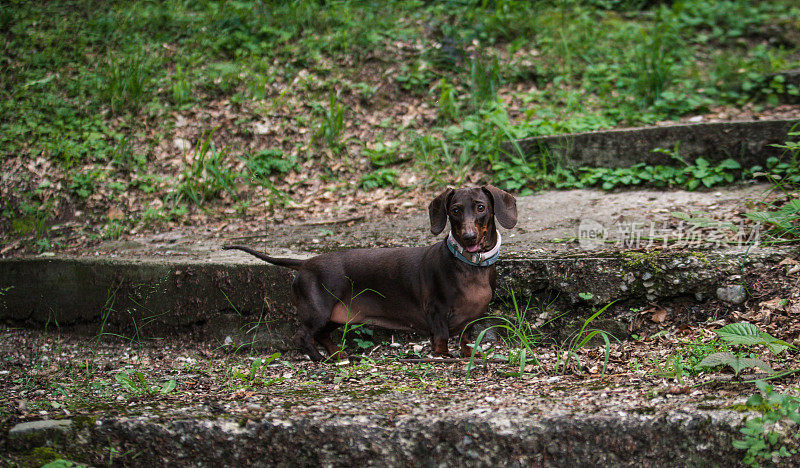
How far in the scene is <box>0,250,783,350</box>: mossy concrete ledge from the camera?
289 centimetres

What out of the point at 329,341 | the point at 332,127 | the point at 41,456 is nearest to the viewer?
the point at 41,456

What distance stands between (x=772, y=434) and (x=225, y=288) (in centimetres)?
266

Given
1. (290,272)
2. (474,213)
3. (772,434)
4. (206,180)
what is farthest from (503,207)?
(206,180)

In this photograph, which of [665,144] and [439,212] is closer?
[439,212]

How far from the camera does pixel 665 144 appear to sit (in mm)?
4305

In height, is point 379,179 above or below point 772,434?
above

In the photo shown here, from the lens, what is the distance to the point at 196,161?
5.05 meters

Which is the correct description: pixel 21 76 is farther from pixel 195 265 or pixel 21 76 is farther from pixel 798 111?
pixel 798 111

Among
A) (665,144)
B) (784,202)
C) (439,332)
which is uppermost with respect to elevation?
(665,144)

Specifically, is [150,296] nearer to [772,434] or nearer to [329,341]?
[329,341]

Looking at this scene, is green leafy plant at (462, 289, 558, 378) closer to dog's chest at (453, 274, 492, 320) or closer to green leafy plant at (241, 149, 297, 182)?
dog's chest at (453, 274, 492, 320)

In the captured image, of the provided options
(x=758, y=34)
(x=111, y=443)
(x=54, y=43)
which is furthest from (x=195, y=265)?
(x=758, y=34)

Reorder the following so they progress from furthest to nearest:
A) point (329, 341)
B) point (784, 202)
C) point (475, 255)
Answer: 1. point (784, 202)
2. point (329, 341)
3. point (475, 255)

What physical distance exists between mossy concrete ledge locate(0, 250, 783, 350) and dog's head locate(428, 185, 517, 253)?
323 millimetres
